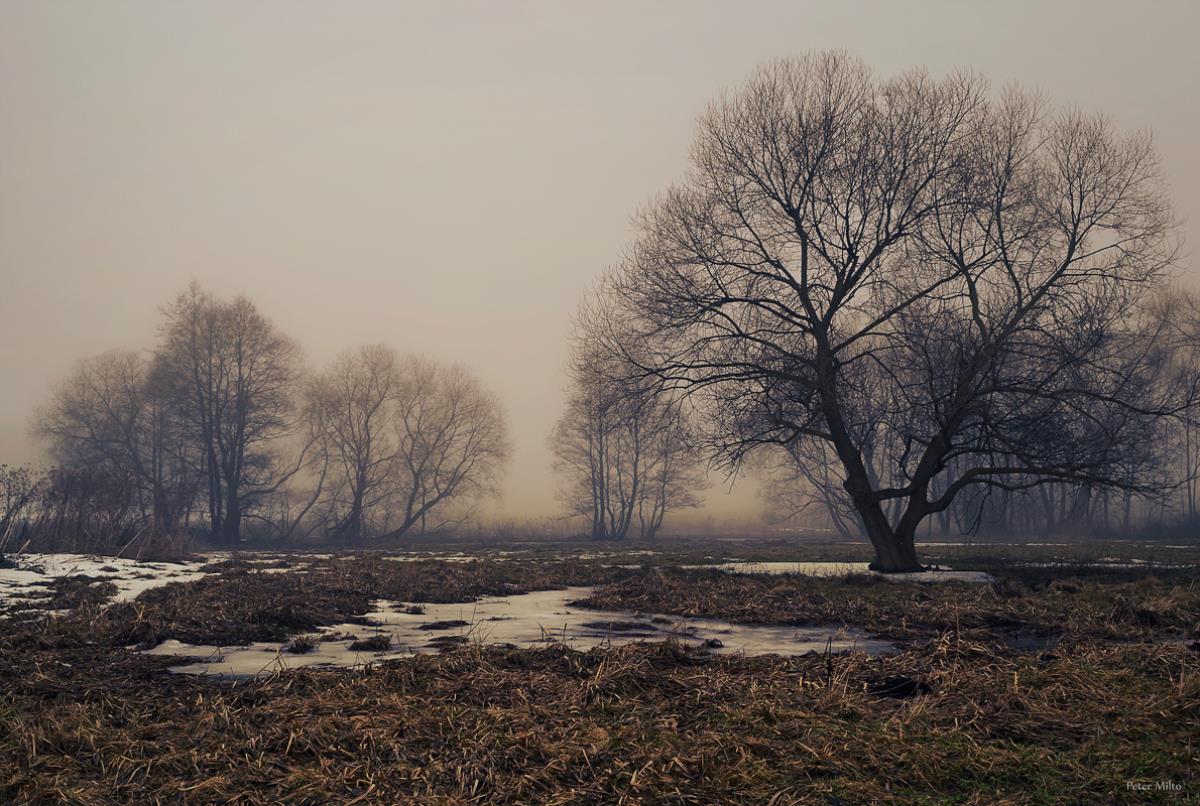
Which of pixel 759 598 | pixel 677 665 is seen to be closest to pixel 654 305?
pixel 759 598

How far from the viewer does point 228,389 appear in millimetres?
54219

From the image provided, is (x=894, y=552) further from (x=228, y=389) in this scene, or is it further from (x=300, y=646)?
(x=228, y=389)

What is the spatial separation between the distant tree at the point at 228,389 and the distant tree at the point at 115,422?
9.25 ft

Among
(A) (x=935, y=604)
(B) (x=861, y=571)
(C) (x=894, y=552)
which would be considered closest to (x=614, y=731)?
(A) (x=935, y=604)

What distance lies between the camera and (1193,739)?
5375mm

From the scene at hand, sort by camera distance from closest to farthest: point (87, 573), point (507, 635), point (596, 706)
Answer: point (596, 706), point (507, 635), point (87, 573)

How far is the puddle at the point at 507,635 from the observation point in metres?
8.82

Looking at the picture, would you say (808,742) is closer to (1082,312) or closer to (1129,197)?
(1082,312)

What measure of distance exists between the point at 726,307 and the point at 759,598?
10.6m

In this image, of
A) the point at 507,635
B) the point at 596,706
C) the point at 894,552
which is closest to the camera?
the point at 596,706

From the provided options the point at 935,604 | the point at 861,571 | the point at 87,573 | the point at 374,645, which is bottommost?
the point at 861,571

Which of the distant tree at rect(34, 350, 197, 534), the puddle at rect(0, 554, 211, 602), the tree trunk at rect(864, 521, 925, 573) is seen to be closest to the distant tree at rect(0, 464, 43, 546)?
the puddle at rect(0, 554, 211, 602)

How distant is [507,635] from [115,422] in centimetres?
6002

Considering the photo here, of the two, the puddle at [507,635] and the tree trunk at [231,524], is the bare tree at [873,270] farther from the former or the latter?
the tree trunk at [231,524]
